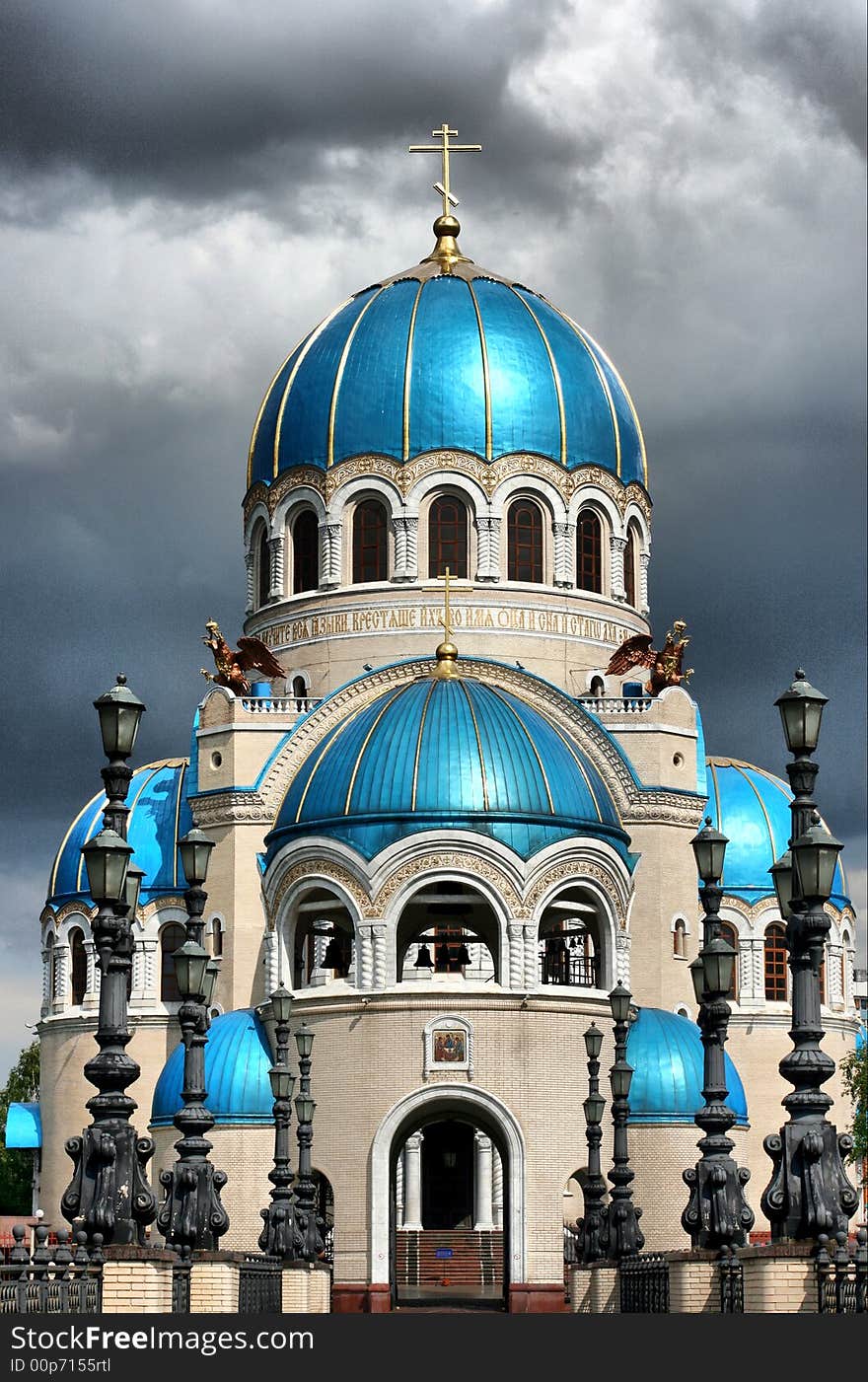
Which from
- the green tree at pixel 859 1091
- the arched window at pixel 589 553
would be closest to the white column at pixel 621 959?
the green tree at pixel 859 1091

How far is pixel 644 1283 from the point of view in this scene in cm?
2862

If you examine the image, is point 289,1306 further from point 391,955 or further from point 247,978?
point 247,978

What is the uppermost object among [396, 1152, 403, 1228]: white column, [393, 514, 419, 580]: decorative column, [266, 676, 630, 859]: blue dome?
[393, 514, 419, 580]: decorative column

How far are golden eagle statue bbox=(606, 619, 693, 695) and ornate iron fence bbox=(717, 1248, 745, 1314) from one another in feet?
80.6

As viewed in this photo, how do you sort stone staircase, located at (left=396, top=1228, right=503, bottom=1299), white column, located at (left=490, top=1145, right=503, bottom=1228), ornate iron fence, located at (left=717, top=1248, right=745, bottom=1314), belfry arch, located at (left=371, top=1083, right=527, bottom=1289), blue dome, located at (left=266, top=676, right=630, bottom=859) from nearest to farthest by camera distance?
ornate iron fence, located at (left=717, top=1248, right=745, bottom=1314), belfry arch, located at (left=371, top=1083, right=527, bottom=1289), blue dome, located at (left=266, top=676, right=630, bottom=859), stone staircase, located at (left=396, top=1228, right=503, bottom=1299), white column, located at (left=490, top=1145, right=503, bottom=1228)

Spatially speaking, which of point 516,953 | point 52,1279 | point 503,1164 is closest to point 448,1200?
point 503,1164

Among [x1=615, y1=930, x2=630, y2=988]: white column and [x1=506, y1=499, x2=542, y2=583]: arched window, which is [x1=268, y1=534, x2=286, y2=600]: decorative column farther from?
[x1=615, y1=930, x2=630, y2=988]: white column

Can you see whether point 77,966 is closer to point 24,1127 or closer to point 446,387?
point 24,1127

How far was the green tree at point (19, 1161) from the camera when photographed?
223ft

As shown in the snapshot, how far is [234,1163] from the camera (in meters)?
41.4

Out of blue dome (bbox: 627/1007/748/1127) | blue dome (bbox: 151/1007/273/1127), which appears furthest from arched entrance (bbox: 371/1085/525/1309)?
blue dome (bbox: 627/1007/748/1127)

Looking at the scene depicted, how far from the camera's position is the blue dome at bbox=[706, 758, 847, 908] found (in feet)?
170

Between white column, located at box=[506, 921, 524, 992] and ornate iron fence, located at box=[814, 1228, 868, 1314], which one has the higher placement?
white column, located at box=[506, 921, 524, 992]

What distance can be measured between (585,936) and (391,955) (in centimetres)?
636
